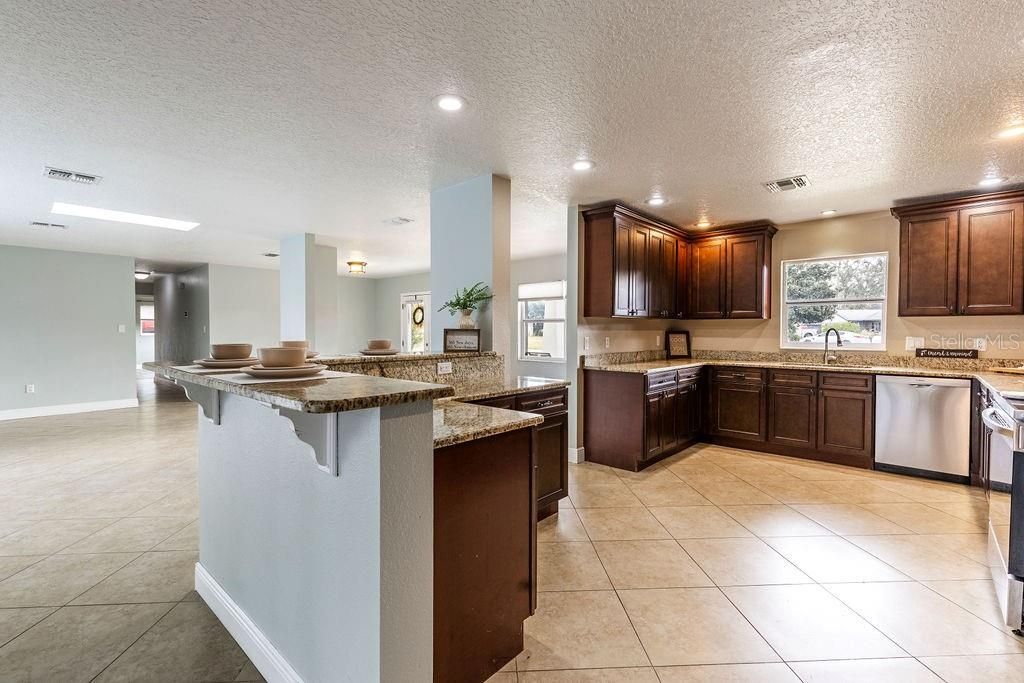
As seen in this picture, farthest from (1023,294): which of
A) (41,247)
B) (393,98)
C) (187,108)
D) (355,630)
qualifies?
(41,247)

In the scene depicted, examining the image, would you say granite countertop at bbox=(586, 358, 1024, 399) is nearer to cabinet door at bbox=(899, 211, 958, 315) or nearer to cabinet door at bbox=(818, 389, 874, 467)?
cabinet door at bbox=(818, 389, 874, 467)

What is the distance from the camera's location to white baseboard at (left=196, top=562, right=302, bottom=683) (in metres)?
1.66

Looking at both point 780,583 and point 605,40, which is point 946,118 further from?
point 780,583

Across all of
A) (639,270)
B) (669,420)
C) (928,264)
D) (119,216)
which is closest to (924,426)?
(928,264)

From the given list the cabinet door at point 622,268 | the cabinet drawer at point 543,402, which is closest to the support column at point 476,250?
the cabinet drawer at point 543,402

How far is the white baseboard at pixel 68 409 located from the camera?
6.49 m

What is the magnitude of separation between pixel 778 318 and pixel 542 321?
11.4 feet

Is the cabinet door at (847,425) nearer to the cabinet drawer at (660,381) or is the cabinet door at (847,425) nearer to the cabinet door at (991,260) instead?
the cabinet door at (991,260)

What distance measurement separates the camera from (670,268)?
523 cm

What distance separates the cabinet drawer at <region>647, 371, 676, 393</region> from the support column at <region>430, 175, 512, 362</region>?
1.42m

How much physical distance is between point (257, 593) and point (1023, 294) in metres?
5.67

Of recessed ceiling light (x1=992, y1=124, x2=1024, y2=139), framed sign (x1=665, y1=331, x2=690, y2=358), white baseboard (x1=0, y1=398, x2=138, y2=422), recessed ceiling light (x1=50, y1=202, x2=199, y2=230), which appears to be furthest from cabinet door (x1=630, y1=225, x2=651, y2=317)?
white baseboard (x1=0, y1=398, x2=138, y2=422)

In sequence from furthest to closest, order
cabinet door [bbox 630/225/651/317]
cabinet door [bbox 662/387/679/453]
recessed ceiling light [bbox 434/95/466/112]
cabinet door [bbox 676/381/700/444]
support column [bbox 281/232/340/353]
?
support column [bbox 281/232/340/353]
cabinet door [bbox 676/381/700/444]
cabinet door [bbox 630/225/651/317]
cabinet door [bbox 662/387/679/453]
recessed ceiling light [bbox 434/95/466/112]

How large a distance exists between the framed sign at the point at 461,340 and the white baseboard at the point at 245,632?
1.99 m
